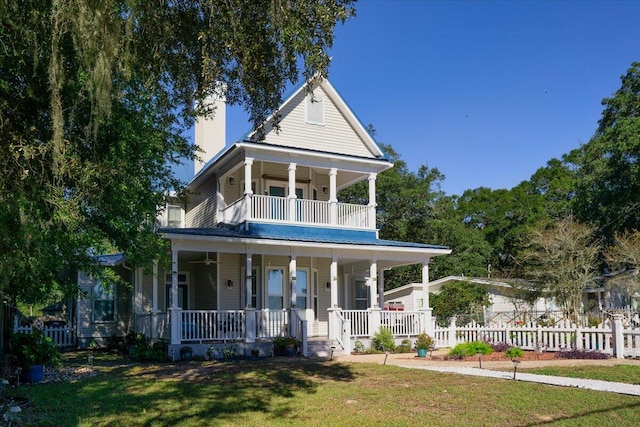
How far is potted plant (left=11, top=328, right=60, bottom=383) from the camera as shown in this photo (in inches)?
494

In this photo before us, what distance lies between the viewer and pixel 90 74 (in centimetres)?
746

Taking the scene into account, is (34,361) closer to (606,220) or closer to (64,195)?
(64,195)

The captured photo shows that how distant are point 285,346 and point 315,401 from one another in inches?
322

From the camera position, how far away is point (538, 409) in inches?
354

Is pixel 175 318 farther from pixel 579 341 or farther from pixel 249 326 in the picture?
pixel 579 341

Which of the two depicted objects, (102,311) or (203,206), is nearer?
(102,311)

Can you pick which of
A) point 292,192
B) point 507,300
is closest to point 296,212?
point 292,192

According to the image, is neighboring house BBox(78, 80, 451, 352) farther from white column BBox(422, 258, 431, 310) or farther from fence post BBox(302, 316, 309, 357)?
white column BBox(422, 258, 431, 310)

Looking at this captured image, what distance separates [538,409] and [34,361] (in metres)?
9.89

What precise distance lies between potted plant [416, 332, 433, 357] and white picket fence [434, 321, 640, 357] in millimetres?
1262

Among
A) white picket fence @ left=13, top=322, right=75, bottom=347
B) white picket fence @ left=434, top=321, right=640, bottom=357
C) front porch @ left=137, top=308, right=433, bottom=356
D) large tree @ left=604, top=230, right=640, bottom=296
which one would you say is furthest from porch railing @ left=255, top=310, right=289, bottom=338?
large tree @ left=604, top=230, right=640, bottom=296

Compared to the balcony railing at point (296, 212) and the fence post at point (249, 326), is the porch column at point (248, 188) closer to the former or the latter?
the balcony railing at point (296, 212)

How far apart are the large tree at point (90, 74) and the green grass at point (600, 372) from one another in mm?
8375

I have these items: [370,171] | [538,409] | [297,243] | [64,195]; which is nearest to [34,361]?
[64,195]
